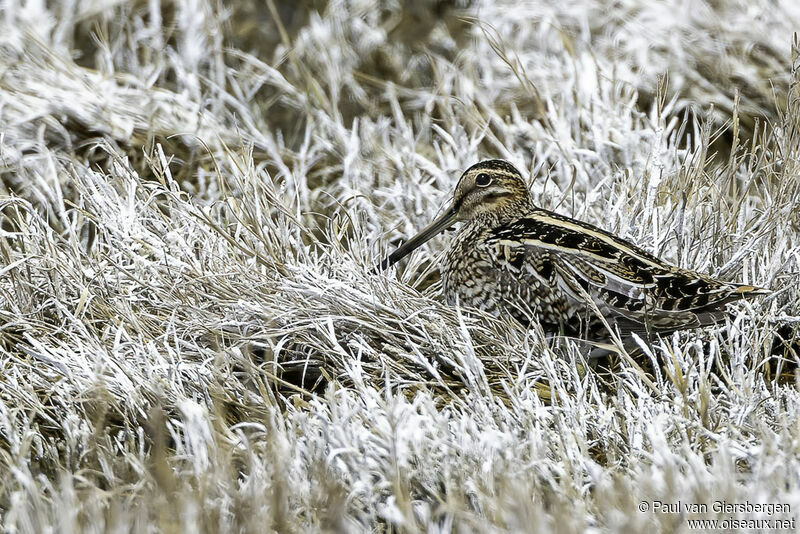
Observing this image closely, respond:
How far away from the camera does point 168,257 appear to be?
303cm

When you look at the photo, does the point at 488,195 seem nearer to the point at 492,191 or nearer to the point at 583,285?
the point at 492,191

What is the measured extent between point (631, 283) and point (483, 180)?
23.2 inches

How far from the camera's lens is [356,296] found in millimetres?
2844

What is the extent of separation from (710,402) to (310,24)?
11.4 ft

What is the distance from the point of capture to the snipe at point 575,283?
2.65 metres

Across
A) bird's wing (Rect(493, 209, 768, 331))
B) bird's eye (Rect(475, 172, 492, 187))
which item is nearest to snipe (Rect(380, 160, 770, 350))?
bird's wing (Rect(493, 209, 768, 331))

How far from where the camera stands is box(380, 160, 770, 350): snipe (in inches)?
104

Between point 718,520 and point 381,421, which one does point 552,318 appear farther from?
point 718,520

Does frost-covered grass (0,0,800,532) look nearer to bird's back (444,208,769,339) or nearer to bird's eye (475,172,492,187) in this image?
bird's back (444,208,769,339)

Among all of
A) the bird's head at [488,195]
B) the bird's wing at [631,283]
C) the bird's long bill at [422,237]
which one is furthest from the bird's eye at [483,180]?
the bird's wing at [631,283]

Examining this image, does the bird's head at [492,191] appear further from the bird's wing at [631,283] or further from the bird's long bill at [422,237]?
the bird's wing at [631,283]

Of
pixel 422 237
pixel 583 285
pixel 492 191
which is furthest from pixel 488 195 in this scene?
pixel 583 285

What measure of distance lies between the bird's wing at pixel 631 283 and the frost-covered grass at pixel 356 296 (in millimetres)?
80

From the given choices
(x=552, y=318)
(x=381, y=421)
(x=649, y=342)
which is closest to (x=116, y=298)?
(x=381, y=421)
